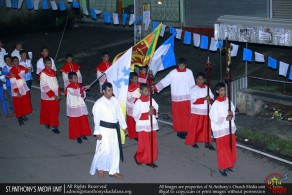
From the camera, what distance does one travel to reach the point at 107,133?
9594mm

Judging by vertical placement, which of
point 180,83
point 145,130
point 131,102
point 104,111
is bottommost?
point 145,130

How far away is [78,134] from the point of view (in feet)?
38.2

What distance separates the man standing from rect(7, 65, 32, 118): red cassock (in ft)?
13.1

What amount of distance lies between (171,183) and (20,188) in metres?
2.61

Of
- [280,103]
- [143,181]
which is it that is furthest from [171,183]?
[280,103]

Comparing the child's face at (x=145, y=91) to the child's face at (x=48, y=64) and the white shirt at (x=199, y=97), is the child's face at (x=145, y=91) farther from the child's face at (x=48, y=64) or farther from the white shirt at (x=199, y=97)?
the child's face at (x=48, y=64)

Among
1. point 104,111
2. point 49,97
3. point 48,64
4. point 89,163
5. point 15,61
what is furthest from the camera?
point 15,61

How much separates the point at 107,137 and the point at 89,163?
3.70 ft

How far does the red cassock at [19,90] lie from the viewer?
13000 mm

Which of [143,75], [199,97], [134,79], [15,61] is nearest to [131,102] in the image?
[134,79]

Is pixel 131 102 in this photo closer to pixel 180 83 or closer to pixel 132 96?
pixel 132 96

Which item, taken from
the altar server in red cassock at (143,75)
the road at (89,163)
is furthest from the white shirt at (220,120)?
the altar server in red cassock at (143,75)

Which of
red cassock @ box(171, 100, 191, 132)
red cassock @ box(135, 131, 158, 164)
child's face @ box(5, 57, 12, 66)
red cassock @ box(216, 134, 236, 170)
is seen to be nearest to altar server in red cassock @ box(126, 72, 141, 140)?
red cassock @ box(171, 100, 191, 132)

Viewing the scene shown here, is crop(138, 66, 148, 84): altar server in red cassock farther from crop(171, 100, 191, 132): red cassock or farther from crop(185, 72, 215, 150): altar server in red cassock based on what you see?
crop(185, 72, 215, 150): altar server in red cassock
